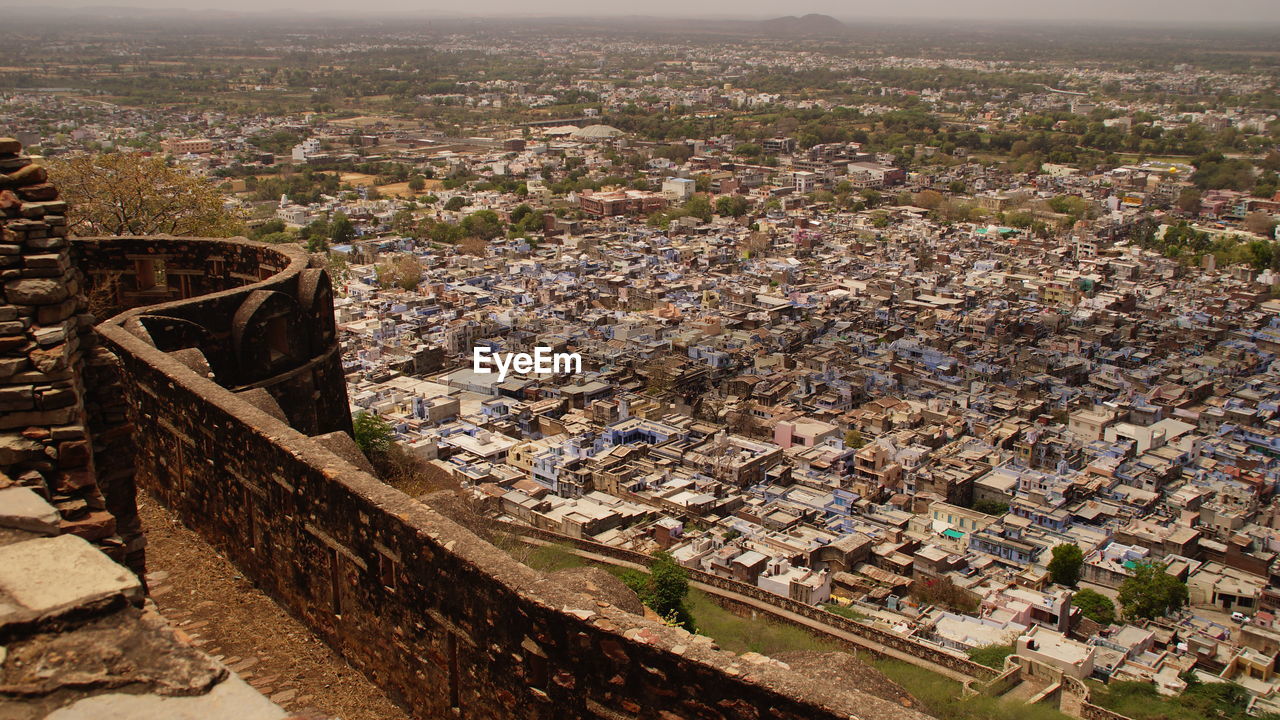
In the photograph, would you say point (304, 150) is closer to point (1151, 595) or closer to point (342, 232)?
point (342, 232)

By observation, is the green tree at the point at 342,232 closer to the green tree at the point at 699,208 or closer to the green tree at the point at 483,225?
the green tree at the point at 483,225

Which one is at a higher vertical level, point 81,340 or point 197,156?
point 81,340

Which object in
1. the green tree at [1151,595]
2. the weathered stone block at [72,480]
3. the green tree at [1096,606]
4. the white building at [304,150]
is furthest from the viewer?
the white building at [304,150]

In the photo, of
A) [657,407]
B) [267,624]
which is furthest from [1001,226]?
[267,624]

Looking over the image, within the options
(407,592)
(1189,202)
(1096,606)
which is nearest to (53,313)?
(407,592)

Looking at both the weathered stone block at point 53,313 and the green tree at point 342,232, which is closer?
the weathered stone block at point 53,313

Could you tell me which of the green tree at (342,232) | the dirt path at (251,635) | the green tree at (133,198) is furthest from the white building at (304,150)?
the dirt path at (251,635)

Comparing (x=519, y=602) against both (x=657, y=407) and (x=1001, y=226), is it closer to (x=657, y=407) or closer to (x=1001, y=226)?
(x=657, y=407)
